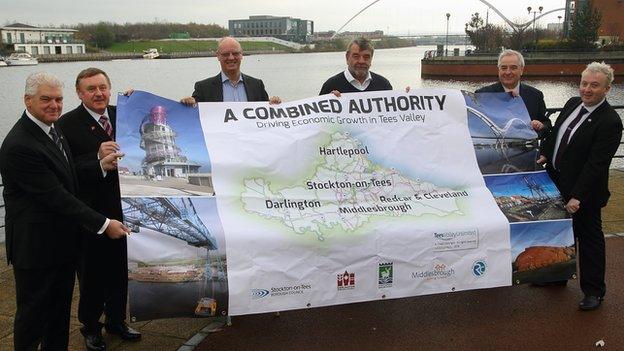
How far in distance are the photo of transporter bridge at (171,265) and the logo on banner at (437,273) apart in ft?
4.71

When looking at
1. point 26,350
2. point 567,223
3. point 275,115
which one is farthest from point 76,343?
point 567,223

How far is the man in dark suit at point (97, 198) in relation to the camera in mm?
3916

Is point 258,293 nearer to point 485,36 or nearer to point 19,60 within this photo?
point 485,36

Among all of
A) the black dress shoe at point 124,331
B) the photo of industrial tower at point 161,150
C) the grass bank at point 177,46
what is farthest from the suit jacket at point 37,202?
the grass bank at point 177,46

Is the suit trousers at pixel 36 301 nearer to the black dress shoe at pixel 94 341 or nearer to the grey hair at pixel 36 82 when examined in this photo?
the black dress shoe at pixel 94 341

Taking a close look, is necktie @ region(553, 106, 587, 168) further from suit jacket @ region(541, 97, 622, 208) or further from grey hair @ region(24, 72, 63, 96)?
grey hair @ region(24, 72, 63, 96)

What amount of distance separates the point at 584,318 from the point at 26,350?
162 inches

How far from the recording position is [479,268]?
14.3 feet

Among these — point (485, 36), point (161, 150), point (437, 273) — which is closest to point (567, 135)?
point (437, 273)

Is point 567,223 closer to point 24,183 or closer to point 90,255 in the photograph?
point 90,255

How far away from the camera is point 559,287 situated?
5242 mm

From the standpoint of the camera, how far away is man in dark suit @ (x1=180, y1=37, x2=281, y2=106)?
5.02 metres

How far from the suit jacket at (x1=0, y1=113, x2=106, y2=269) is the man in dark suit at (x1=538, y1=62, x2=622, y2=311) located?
3.60 metres

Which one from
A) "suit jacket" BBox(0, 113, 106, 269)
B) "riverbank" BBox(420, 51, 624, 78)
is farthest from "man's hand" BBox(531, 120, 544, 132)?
"riverbank" BBox(420, 51, 624, 78)
